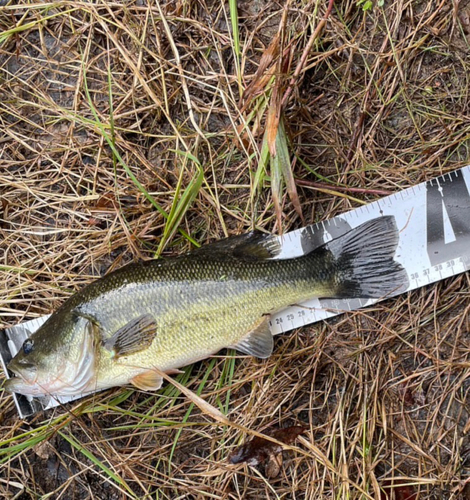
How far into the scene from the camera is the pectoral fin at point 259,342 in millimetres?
3156

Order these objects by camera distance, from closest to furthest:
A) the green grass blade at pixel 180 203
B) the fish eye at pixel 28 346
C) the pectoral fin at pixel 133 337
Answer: the pectoral fin at pixel 133 337, the fish eye at pixel 28 346, the green grass blade at pixel 180 203

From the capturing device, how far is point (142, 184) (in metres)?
3.46

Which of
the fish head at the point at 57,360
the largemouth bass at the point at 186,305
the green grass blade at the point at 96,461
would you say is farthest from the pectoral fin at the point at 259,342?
the green grass blade at the point at 96,461

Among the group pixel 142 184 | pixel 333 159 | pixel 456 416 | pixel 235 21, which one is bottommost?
pixel 456 416

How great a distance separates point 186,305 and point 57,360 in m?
0.88

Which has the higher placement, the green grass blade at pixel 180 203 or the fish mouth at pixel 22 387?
the green grass blade at pixel 180 203

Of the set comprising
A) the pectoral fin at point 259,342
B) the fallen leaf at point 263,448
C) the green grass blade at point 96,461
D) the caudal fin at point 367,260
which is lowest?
the fallen leaf at point 263,448

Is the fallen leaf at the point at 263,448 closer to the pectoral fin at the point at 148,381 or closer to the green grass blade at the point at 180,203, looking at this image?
the pectoral fin at the point at 148,381

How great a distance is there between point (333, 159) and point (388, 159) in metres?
0.37

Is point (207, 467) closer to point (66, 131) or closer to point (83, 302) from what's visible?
point (83, 302)

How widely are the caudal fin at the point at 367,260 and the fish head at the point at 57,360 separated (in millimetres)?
1632

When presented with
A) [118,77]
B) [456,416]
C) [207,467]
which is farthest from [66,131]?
A: [456,416]

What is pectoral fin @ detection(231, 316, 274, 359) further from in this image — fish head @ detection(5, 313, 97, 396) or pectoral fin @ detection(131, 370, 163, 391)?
fish head @ detection(5, 313, 97, 396)

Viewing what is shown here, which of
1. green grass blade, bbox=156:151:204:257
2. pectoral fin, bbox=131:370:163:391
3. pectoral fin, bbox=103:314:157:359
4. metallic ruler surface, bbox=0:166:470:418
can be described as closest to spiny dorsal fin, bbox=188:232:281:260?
metallic ruler surface, bbox=0:166:470:418
